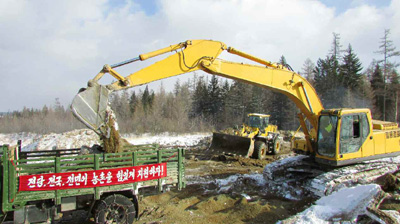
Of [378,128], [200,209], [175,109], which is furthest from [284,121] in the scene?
[200,209]

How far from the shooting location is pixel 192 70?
644 cm

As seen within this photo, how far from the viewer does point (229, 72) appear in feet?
22.0

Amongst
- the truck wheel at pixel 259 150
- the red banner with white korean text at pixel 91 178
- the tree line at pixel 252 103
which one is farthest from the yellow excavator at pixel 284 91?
the tree line at pixel 252 103

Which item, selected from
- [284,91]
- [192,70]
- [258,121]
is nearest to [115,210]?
[192,70]

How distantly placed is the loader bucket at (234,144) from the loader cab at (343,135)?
5168 millimetres

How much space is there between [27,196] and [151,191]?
2318 mm

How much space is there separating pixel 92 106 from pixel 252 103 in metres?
32.6

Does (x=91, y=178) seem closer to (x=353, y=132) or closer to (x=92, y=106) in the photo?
(x=92, y=106)

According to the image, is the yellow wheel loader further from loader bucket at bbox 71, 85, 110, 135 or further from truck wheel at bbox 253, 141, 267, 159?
loader bucket at bbox 71, 85, 110, 135

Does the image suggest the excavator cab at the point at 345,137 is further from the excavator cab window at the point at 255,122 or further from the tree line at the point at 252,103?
the tree line at the point at 252,103

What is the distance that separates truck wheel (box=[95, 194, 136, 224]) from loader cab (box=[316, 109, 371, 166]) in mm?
5100

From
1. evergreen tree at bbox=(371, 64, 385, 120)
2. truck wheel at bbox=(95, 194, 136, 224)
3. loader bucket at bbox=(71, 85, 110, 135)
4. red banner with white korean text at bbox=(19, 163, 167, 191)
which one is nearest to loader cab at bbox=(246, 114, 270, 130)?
red banner with white korean text at bbox=(19, 163, 167, 191)

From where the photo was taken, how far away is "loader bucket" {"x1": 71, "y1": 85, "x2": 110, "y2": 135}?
5043mm

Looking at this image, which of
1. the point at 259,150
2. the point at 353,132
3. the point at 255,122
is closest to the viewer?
the point at 353,132
